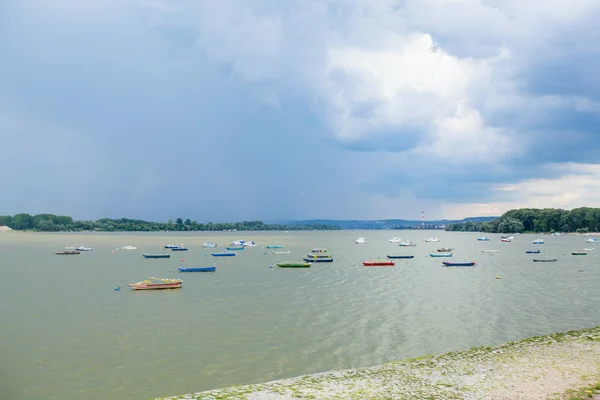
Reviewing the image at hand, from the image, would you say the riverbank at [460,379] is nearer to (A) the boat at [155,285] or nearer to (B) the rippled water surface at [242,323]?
(B) the rippled water surface at [242,323]

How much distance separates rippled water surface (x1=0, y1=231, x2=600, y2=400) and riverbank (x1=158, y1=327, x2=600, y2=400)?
10.9ft

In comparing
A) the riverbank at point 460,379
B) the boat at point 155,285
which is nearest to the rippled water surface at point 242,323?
→ the boat at point 155,285

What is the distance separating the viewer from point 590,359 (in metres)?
19.0

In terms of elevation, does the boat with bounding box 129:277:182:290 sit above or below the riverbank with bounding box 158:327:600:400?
below

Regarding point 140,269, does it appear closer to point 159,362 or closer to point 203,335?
point 203,335

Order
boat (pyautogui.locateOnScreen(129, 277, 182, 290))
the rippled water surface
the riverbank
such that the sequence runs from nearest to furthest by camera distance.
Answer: the riverbank
the rippled water surface
boat (pyautogui.locateOnScreen(129, 277, 182, 290))

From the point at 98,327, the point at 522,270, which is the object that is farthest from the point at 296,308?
the point at 522,270

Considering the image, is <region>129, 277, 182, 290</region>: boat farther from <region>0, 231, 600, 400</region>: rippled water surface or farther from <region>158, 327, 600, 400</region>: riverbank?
<region>158, 327, 600, 400</region>: riverbank

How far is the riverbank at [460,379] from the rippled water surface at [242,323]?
331cm

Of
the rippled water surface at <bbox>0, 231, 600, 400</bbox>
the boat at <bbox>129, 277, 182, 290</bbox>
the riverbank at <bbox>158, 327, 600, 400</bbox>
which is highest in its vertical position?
the riverbank at <bbox>158, 327, 600, 400</bbox>

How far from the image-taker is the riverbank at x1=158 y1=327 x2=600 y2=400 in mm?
14969

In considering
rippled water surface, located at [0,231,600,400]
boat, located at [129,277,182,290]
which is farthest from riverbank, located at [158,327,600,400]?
boat, located at [129,277,182,290]

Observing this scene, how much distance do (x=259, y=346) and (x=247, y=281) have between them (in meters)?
28.3

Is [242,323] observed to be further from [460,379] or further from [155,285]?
[155,285]
